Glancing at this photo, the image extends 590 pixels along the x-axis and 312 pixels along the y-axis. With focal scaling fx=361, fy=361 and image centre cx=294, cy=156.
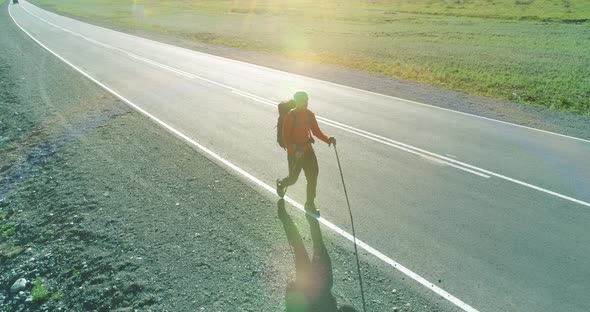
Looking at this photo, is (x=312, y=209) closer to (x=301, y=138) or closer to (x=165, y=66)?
(x=301, y=138)

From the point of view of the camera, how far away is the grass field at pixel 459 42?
56.2 ft

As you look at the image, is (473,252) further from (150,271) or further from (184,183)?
(184,183)

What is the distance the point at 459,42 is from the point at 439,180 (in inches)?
1098

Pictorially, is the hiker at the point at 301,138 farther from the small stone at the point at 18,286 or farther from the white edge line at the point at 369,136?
the small stone at the point at 18,286

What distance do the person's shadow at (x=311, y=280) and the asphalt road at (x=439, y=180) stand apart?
2.25ft

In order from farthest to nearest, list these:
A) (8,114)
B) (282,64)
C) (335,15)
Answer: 1. (335,15)
2. (282,64)
3. (8,114)

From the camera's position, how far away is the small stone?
17.3 feet

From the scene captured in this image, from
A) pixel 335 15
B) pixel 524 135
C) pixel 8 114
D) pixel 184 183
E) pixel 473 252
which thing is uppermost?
pixel 335 15

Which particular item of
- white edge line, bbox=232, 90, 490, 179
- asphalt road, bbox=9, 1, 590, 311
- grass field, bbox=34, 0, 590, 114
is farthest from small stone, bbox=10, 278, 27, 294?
grass field, bbox=34, 0, 590, 114

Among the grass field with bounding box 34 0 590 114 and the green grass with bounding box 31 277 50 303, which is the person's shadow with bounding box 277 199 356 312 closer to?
the green grass with bounding box 31 277 50 303

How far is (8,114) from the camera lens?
44.2 feet

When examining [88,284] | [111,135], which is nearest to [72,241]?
[88,284]

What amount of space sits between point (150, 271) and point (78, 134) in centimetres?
735

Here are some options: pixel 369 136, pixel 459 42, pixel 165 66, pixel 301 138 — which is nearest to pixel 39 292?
pixel 301 138
